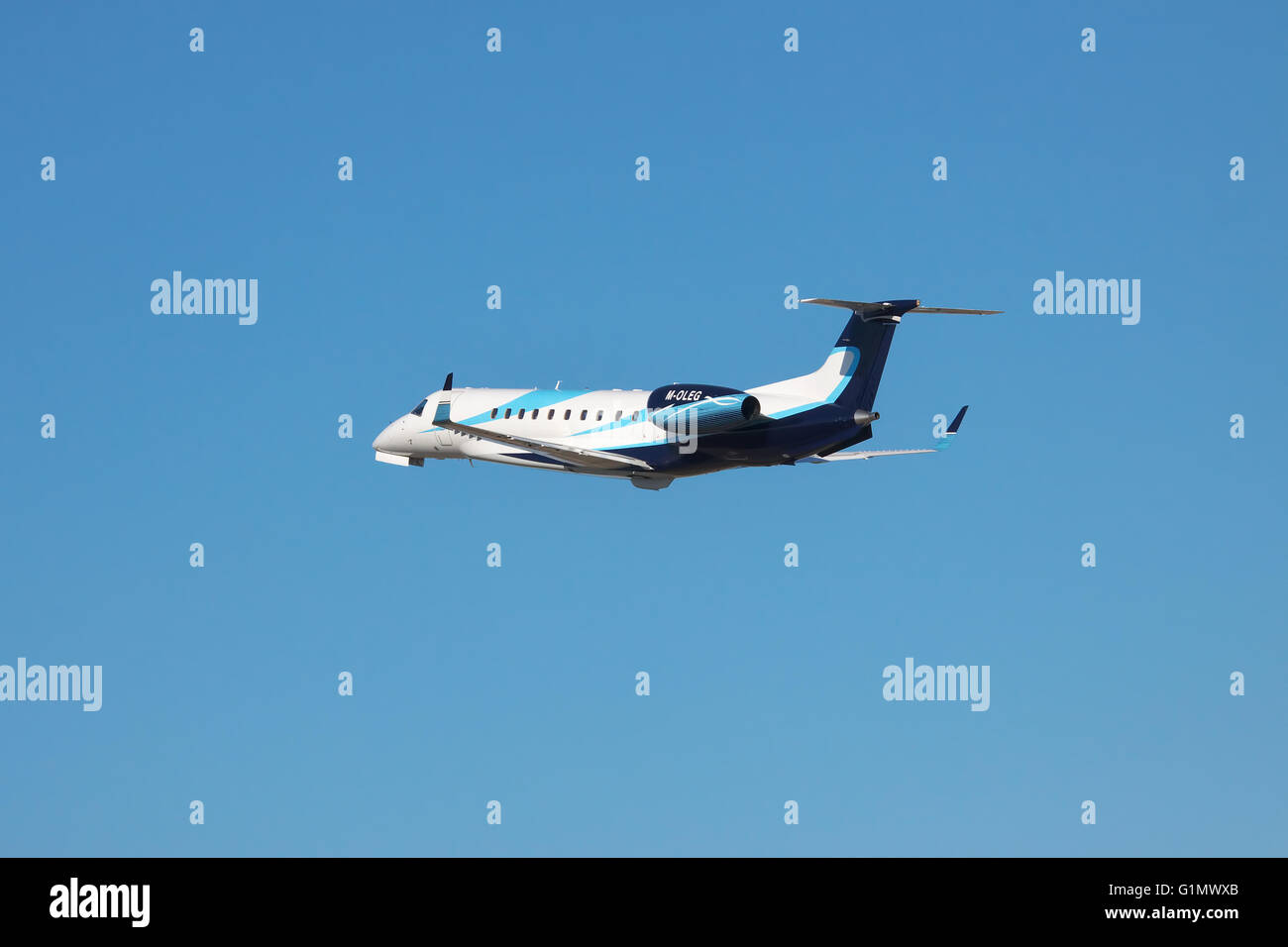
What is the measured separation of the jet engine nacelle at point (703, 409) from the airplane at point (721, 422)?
0.03 metres

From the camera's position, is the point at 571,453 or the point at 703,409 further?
the point at 571,453

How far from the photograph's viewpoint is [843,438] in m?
54.2

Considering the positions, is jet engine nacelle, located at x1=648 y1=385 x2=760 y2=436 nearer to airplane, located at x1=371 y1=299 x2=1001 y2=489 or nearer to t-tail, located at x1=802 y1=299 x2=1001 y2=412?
airplane, located at x1=371 y1=299 x2=1001 y2=489

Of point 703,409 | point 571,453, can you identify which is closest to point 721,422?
point 703,409

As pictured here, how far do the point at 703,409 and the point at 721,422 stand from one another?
609mm

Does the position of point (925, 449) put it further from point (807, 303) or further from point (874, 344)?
point (807, 303)

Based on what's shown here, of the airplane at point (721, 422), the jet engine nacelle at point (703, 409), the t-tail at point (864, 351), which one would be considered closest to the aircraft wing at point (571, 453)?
the airplane at point (721, 422)

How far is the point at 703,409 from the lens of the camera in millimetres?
53438

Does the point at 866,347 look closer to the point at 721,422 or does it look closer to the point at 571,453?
the point at 721,422

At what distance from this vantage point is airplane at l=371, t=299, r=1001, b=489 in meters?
53.7

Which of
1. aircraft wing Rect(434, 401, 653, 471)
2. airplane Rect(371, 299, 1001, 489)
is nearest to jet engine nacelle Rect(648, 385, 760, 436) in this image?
airplane Rect(371, 299, 1001, 489)

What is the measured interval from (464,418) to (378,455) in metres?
5.10

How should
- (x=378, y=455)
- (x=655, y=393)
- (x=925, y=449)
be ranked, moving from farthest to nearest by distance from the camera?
(x=378, y=455)
(x=925, y=449)
(x=655, y=393)
